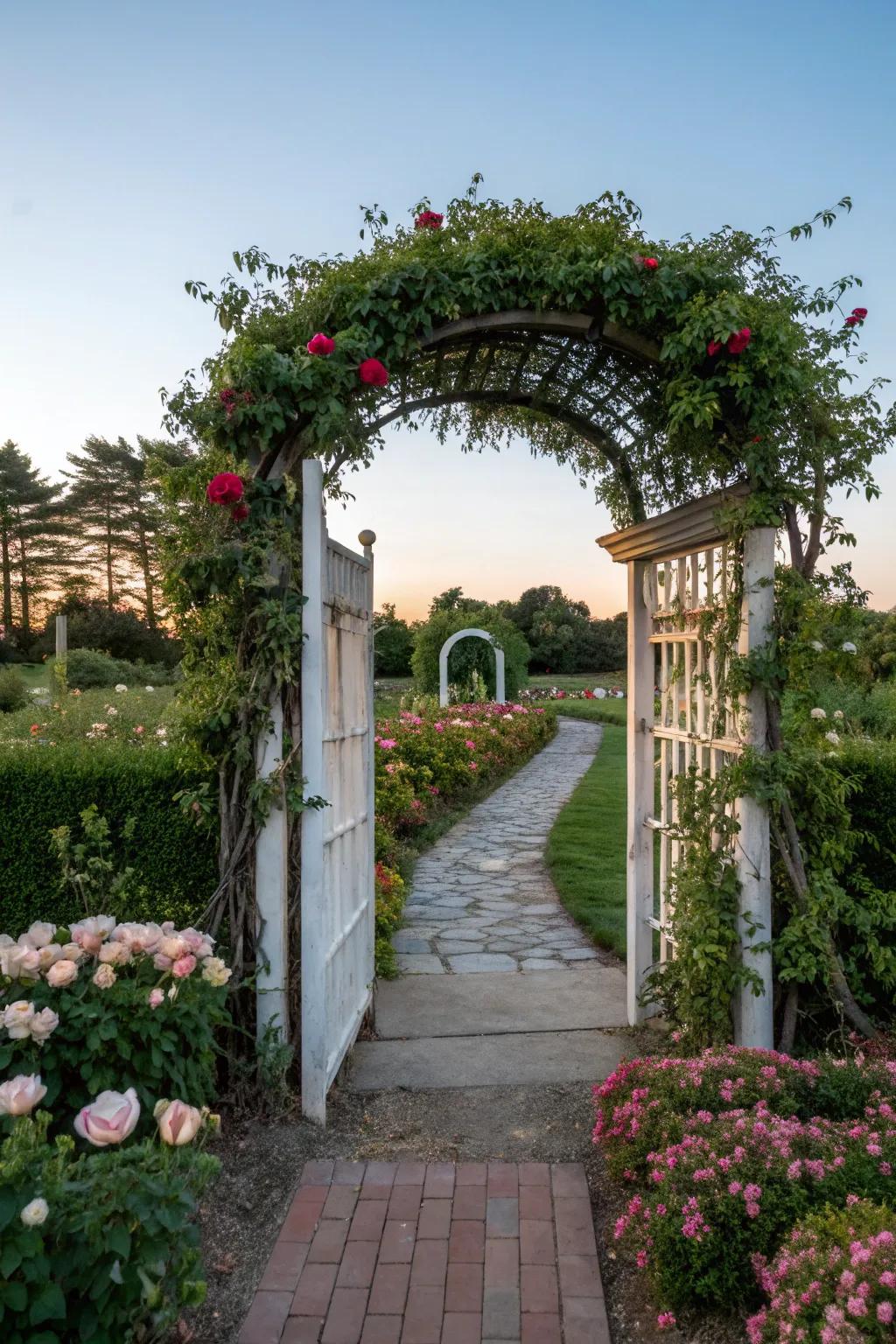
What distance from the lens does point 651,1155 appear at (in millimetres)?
2395

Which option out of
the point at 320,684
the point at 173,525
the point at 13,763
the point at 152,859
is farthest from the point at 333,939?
the point at 173,525

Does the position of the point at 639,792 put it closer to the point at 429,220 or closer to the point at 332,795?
the point at 332,795

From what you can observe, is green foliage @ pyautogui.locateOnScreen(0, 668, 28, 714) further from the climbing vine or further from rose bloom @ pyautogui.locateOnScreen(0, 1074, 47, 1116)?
rose bloom @ pyautogui.locateOnScreen(0, 1074, 47, 1116)

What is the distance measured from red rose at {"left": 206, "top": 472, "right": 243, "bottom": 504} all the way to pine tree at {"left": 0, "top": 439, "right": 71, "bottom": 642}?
1258 inches

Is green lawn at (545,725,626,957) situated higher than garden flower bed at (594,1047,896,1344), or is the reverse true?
garden flower bed at (594,1047,896,1344)

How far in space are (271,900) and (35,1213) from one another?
69.4 inches

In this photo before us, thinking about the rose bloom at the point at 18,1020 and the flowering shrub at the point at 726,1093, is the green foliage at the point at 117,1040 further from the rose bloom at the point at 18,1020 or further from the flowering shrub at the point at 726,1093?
the flowering shrub at the point at 726,1093

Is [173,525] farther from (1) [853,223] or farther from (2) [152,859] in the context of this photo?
(1) [853,223]

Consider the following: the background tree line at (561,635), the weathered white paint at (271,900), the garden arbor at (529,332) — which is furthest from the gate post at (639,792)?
the background tree line at (561,635)

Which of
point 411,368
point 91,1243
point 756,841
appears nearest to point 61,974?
point 91,1243

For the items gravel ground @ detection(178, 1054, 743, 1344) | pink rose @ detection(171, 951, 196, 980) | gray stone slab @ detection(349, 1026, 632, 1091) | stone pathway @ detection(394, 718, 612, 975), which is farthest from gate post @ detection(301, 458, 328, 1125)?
stone pathway @ detection(394, 718, 612, 975)

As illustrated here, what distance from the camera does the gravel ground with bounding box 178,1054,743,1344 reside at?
7.21 feet

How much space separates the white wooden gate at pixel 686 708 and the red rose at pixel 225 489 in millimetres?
1701

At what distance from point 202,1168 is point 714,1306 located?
1.30m
